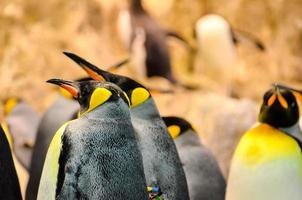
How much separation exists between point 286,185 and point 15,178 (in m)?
1.61

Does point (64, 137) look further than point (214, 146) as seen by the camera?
No

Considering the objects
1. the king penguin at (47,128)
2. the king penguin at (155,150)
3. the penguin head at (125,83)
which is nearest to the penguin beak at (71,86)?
the king penguin at (155,150)

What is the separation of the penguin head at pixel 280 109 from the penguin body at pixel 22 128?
223cm

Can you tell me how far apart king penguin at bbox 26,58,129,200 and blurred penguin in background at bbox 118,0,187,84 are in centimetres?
368

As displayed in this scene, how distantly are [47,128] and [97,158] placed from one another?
231 centimetres

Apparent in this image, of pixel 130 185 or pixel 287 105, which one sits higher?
pixel 130 185

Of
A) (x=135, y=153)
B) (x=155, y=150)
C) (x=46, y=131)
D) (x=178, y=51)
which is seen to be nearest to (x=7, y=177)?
(x=135, y=153)

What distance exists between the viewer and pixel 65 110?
5297 millimetres

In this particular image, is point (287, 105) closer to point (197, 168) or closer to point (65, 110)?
point (197, 168)

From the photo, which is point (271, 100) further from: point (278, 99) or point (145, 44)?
point (145, 44)

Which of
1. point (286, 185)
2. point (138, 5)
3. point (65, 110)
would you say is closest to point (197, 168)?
point (286, 185)

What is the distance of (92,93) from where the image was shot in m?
2.83

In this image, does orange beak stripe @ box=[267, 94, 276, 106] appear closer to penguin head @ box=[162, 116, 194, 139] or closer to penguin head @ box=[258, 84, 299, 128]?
penguin head @ box=[258, 84, 299, 128]

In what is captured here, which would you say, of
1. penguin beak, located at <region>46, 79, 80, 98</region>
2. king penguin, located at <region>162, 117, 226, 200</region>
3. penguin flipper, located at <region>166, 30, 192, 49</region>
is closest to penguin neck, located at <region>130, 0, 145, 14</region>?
penguin flipper, located at <region>166, 30, 192, 49</region>
